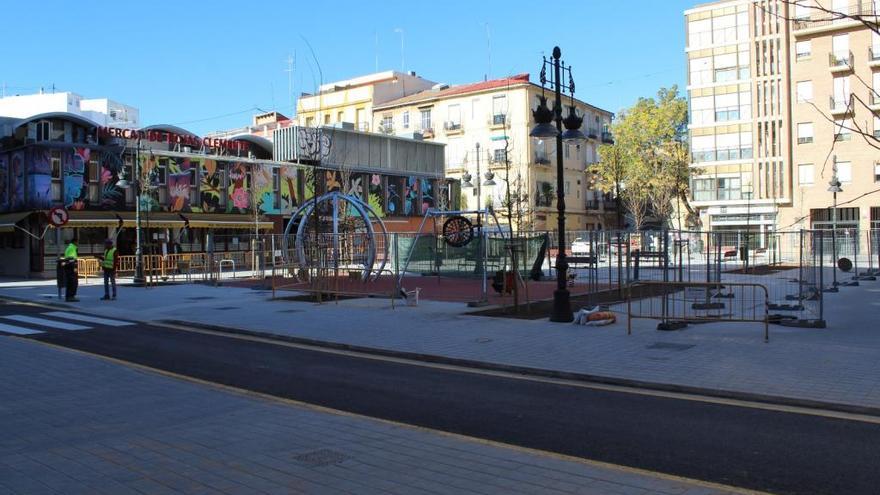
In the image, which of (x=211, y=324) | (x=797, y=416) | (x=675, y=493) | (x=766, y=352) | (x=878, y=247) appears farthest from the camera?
(x=878, y=247)

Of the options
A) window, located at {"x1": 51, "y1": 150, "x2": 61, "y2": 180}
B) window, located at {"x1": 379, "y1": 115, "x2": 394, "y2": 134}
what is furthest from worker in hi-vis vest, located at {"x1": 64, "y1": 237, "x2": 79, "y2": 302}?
window, located at {"x1": 379, "y1": 115, "x2": 394, "y2": 134}

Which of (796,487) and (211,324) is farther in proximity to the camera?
(211,324)

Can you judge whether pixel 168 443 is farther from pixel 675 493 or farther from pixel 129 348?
pixel 129 348

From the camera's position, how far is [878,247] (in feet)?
92.9

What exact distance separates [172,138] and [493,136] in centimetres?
3008

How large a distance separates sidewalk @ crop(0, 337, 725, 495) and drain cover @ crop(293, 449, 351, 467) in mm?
15

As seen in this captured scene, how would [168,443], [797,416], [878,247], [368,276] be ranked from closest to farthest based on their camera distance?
[168,443] < [797,416] < [368,276] < [878,247]

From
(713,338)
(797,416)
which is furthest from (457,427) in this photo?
(713,338)

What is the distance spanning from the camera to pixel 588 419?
6953 millimetres

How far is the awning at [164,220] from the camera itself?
119ft

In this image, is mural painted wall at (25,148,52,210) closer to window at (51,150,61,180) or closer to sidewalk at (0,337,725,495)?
window at (51,150,61,180)

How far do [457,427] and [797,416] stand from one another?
11.6 ft

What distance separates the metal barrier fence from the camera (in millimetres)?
12562

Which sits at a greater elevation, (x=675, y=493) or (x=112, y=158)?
(x=112, y=158)
